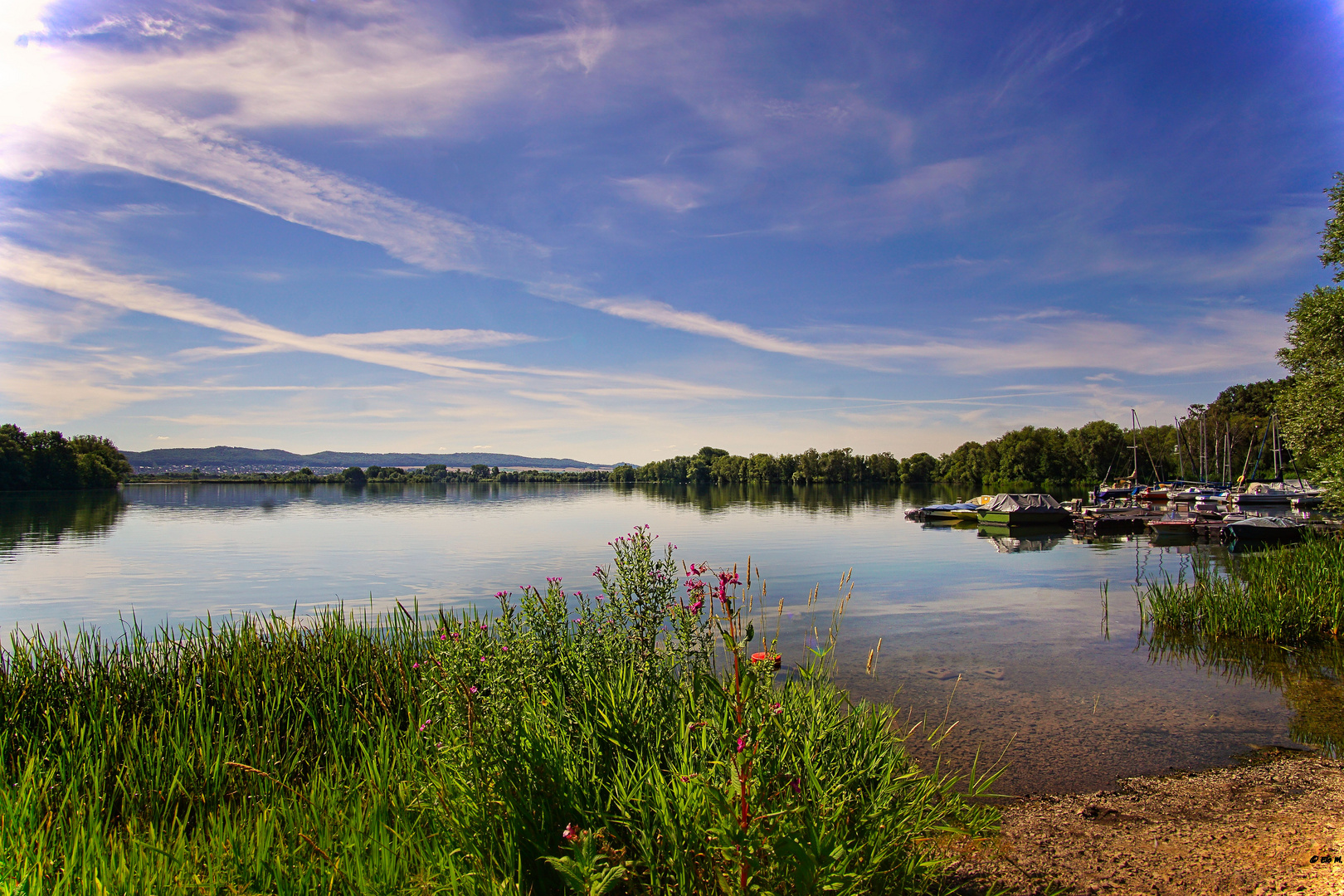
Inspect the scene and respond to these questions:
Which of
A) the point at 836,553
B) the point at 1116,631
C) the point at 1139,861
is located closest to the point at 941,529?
the point at 836,553

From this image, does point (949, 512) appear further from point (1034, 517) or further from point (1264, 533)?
point (1264, 533)

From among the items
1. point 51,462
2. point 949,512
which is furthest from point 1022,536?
point 51,462

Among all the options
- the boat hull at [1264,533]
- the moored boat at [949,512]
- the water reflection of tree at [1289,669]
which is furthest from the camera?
the moored boat at [949,512]

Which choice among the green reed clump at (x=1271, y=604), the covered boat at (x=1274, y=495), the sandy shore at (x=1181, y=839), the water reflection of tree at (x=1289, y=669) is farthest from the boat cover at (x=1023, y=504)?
the sandy shore at (x=1181, y=839)

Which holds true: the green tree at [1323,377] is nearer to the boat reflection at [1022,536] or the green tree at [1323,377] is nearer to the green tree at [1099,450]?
the boat reflection at [1022,536]

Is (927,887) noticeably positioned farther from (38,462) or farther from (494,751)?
(38,462)

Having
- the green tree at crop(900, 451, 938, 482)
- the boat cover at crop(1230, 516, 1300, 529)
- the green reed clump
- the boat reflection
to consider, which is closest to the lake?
the boat reflection

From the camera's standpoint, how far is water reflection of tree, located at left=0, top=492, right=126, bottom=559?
140 feet

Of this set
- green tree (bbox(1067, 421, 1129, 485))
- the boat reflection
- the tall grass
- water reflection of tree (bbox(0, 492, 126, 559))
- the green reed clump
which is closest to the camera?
the tall grass

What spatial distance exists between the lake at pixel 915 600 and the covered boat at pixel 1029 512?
1450 mm

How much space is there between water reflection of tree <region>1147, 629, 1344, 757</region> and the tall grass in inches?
272

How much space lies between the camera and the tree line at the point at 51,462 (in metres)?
104

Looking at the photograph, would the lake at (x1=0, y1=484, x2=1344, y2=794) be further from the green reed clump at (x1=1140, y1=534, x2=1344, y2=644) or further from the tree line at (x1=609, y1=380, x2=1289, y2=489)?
the tree line at (x1=609, y1=380, x2=1289, y2=489)

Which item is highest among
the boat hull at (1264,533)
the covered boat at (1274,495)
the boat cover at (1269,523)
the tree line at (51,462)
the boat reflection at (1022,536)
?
the tree line at (51,462)
